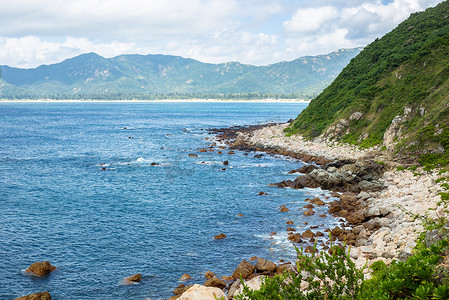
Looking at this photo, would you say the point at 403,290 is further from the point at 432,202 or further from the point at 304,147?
the point at 304,147

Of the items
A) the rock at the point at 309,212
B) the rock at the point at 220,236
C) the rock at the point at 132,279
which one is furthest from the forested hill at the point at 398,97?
the rock at the point at 132,279

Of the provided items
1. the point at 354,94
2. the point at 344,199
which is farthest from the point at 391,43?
the point at 344,199

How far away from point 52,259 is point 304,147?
58.7m

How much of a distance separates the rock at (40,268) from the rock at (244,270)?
48.1 feet

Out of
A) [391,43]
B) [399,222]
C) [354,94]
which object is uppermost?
[391,43]

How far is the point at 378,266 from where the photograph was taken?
20234mm

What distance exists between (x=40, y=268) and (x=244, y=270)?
52.3 ft

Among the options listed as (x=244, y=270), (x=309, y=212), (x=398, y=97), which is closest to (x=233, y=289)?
(x=244, y=270)

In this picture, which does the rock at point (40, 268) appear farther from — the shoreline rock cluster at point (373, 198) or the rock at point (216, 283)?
the shoreline rock cluster at point (373, 198)

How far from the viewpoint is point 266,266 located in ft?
88.2

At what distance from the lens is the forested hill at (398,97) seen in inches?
2019

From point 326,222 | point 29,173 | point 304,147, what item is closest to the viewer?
point 326,222

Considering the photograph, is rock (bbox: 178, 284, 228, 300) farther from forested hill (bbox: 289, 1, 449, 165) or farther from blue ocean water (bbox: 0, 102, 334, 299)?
forested hill (bbox: 289, 1, 449, 165)

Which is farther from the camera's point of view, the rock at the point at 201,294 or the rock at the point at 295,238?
the rock at the point at 295,238
